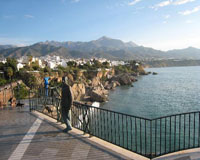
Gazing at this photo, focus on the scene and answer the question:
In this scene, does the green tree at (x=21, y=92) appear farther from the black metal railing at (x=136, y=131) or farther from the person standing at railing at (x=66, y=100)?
the person standing at railing at (x=66, y=100)

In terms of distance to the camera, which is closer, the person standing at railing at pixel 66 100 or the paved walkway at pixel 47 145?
the paved walkway at pixel 47 145

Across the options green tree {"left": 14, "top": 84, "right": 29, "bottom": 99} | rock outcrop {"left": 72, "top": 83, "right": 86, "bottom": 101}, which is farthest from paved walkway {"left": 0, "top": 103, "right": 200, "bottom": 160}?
rock outcrop {"left": 72, "top": 83, "right": 86, "bottom": 101}

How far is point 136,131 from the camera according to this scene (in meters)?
4.96

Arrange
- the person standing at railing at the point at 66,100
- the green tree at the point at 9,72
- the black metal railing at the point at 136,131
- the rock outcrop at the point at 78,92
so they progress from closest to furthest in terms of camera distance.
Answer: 1. the black metal railing at the point at 136,131
2. the person standing at railing at the point at 66,100
3. the rock outcrop at the point at 78,92
4. the green tree at the point at 9,72

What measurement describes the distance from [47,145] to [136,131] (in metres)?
2.50

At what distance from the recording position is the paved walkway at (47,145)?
448 centimetres

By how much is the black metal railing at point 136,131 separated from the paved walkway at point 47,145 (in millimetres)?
496

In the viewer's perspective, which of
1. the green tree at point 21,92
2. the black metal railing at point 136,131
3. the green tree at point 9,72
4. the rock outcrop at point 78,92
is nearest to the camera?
the black metal railing at point 136,131

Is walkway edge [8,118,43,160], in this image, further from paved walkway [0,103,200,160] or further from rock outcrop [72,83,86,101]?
rock outcrop [72,83,86,101]

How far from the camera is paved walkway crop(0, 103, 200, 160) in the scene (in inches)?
177

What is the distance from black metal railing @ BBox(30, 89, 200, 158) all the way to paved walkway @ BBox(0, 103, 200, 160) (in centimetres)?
50

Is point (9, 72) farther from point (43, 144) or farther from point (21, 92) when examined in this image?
point (43, 144)

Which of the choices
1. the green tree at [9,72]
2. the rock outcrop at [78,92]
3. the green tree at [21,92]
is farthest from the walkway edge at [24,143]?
the green tree at [9,72]

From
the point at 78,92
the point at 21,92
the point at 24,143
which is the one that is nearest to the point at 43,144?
the point at 24,143
